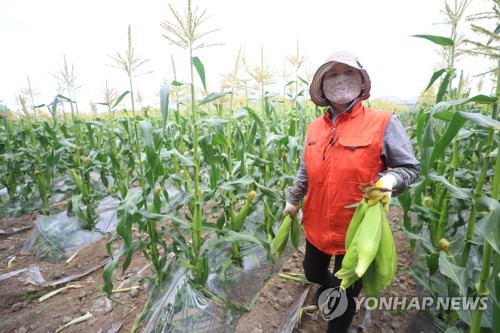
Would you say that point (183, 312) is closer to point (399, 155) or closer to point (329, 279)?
point (329, 279)

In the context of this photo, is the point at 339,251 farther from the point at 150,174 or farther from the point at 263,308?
the point at 150,174

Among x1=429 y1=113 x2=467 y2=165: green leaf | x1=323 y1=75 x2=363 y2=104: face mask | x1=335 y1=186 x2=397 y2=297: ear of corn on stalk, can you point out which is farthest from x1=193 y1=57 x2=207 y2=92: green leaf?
x1=429 y1=113 x2=467 y2=165: green leaf

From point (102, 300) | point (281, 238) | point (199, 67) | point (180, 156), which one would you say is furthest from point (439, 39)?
point (102, 300)

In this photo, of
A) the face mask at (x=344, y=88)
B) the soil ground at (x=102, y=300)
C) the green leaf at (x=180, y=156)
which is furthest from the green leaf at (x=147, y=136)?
the soil ground at (x=102, y=300)

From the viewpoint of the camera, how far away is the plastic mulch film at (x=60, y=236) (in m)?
3.54

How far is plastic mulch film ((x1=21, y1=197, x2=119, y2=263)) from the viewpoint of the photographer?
3.54 metres

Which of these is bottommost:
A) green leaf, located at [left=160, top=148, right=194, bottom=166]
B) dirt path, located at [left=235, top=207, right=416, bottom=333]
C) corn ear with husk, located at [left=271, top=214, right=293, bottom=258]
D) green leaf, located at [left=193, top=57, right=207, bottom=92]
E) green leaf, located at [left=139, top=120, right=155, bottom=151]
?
dirt path, located at [left=235, top=207, right=416, bottom=333]

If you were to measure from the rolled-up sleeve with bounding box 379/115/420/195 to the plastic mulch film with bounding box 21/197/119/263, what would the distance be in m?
3.91

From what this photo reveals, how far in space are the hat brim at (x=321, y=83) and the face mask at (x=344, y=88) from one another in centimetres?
5

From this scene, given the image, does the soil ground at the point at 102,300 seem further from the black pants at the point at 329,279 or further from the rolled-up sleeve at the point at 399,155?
the rolled-up sleeve at the point at 399,155

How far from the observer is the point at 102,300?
108 inches

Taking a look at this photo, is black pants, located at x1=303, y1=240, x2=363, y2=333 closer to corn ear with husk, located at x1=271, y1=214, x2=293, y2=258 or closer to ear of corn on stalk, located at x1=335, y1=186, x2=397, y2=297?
corn ear with husk, located at x1=271, y1=214, x2=293, y2=258

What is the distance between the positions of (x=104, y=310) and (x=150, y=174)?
5.24 ft

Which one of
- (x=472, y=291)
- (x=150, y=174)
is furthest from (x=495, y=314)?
(x=150, y=174)
